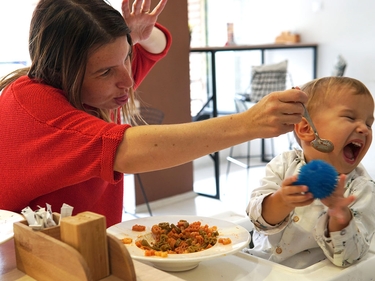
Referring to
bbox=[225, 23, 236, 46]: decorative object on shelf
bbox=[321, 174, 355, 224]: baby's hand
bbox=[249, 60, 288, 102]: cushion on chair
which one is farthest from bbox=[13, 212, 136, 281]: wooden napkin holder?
bbox=[225, 23, 236, 46]: decorative object on shelf

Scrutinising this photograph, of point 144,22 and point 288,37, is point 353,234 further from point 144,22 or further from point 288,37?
point 288,37

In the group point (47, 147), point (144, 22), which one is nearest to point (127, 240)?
point (47, 147)

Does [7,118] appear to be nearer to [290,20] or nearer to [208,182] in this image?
[208,182]

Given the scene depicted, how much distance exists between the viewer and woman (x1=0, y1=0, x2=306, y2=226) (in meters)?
0.84

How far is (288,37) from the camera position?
4688 millimetres

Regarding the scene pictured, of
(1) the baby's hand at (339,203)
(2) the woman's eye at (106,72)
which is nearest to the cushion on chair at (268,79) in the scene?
(2) the woman's eye at (106,72)

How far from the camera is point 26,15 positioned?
332cm

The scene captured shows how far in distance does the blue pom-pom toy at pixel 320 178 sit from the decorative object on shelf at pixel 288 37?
412 cm

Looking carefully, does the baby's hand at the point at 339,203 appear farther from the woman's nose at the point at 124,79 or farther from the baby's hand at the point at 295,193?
the woman's nose at the point at 124,79

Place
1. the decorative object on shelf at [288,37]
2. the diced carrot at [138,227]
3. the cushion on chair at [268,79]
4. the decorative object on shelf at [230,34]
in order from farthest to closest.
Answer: the decorative object on shelf at [288,37]
the decorative object on shelf at [230,34]
the cushion on chair at [268,79]
the diced carrot at [138,227]

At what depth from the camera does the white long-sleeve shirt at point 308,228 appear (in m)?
0.90

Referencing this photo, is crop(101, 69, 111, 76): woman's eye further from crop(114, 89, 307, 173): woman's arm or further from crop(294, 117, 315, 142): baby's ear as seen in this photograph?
crop(294, 117, 315, 142): baby's ear

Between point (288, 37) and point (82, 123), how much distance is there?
4092 millimetres

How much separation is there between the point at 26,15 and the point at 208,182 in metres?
2.00
